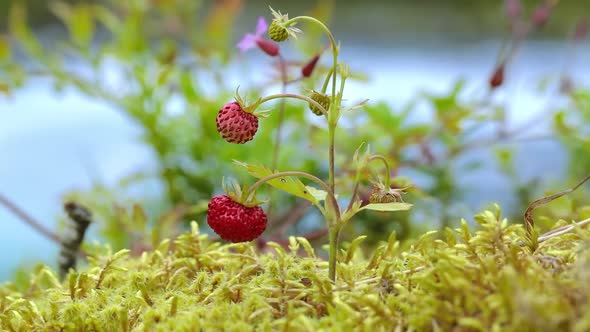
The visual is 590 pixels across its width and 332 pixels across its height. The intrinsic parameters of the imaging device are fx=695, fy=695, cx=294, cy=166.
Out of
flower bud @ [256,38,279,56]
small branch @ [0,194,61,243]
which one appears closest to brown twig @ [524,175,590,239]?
flower bud @ [256,38,279,56]

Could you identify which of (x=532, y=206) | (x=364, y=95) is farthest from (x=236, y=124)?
(x=364, y=95)

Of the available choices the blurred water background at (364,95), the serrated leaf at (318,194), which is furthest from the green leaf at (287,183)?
the blurred water background at (364,95)

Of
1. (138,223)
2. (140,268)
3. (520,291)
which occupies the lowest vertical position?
(520,291)

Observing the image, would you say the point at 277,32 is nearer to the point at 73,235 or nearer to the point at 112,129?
the point at 73,235

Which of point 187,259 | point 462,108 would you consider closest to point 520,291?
point 187,259

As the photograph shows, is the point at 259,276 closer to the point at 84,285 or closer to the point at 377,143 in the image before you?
the point at 84,285
